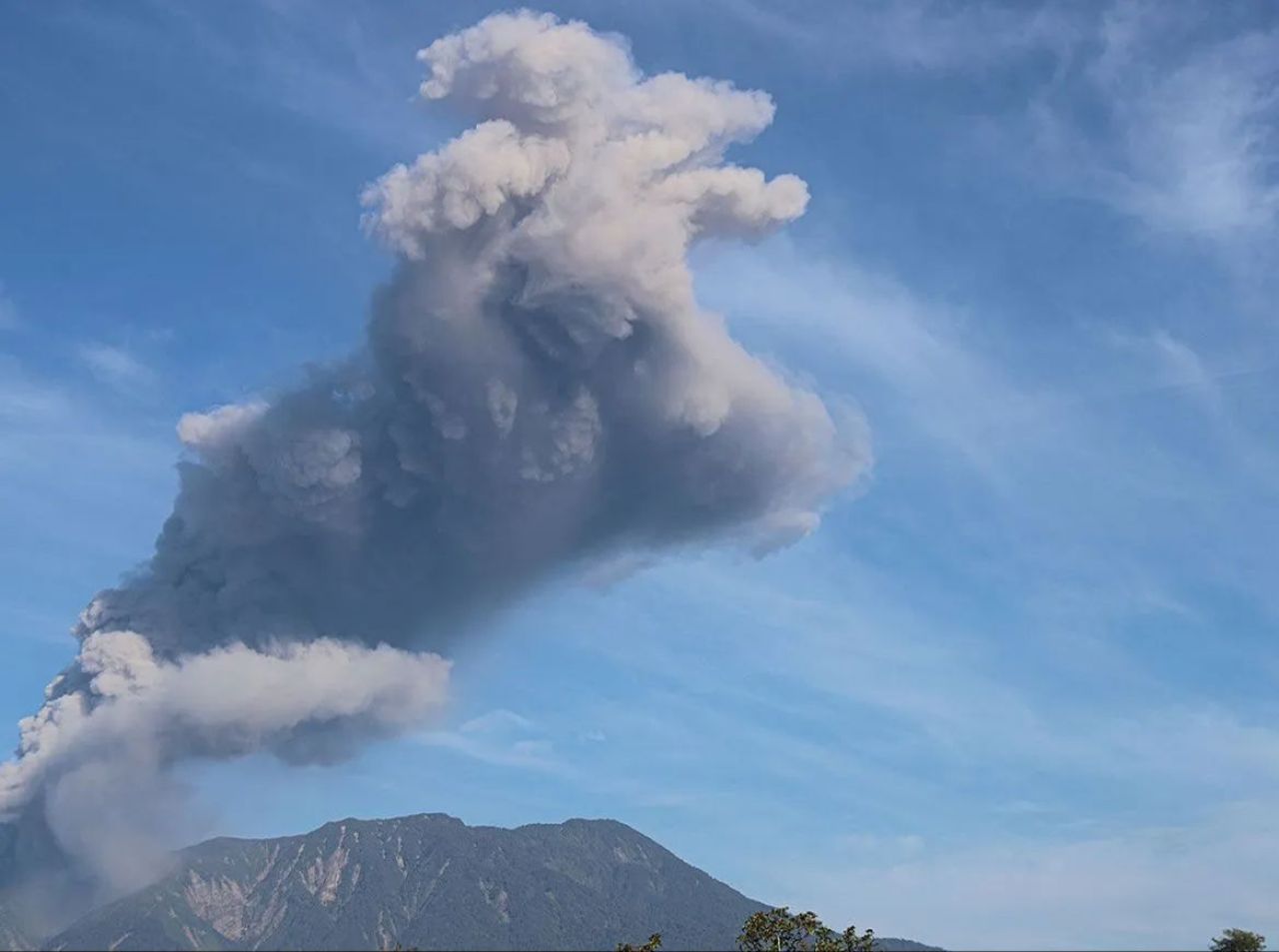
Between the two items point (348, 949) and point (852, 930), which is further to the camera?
point (852, 930)

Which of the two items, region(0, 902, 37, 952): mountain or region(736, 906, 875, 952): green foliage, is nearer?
region(736, 906, 875, 952): green foliage

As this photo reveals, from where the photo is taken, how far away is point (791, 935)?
9750 centimetres

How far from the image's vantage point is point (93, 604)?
10738 cm

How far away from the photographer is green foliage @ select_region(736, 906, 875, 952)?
96.4 metres

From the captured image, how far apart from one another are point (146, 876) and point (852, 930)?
67046 mm

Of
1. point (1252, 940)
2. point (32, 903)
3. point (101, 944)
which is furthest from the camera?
point (101, 944)

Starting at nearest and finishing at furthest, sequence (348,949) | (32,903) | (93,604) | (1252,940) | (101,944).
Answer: (348,949), (1252,940), (93,604), (32,903), (101,944)

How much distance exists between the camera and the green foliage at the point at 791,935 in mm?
96375

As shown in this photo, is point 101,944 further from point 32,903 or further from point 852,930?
point 852,930

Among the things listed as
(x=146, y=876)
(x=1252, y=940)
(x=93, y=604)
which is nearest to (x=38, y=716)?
(x=93, y=604)

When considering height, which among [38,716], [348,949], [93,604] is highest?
[93,604]

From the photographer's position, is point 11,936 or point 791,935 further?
point 11,936

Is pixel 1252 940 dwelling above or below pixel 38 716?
below

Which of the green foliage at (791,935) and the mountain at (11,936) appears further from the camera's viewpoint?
the mountain at (11,936)
